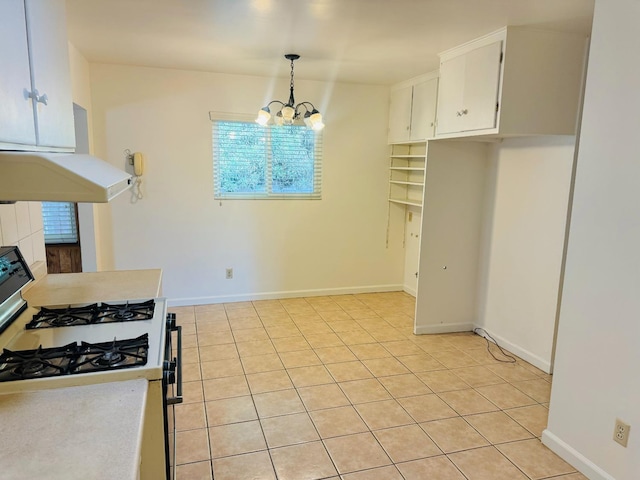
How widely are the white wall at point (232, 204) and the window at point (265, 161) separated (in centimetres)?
10

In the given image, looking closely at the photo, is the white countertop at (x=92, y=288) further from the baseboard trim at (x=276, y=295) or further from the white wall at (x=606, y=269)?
the white wall at (x=606, y=269)

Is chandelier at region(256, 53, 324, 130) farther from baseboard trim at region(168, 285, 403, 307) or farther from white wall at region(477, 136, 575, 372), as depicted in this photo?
baseboard trim at region(168, 285, 403, 307)

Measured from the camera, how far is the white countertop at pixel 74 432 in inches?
38.1

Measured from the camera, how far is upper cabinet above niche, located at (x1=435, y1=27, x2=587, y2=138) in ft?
9.30

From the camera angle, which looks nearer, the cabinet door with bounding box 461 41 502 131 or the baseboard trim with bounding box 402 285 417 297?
the cabinet door with bounding box 461 41 502 131

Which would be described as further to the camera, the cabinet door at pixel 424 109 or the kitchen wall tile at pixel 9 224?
the cabinet door at pixel 424 109

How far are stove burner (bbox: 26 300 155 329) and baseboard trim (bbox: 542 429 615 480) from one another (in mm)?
2228

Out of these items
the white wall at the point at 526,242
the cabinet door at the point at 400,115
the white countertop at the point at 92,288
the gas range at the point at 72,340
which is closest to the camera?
the gas range at the point at 72,340

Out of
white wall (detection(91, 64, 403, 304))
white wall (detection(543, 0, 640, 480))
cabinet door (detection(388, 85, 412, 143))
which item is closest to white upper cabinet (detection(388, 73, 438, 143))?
cabinet door (detection(388, 85, 412, 143))

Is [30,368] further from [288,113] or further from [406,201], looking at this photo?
[406,201]

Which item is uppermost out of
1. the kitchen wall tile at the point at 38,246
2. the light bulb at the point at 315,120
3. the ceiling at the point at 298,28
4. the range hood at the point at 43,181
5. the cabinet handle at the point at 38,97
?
the ceiling at the point at 298,28

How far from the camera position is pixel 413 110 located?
14.5 ft

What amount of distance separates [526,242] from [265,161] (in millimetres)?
2717

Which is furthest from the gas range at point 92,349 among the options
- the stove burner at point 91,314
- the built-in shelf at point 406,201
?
the built-in shelf at point 406,201
